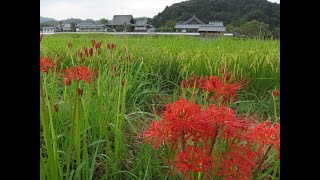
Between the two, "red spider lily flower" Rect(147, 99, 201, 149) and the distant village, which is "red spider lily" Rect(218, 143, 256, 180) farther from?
the distant village

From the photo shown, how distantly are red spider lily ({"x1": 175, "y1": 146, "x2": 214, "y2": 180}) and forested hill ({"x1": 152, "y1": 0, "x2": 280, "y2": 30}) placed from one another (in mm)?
7632

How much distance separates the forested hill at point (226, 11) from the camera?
10778 millimetres

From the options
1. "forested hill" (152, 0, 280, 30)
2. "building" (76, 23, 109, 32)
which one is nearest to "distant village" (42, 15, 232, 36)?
"building" (76, 23, 109, 32)

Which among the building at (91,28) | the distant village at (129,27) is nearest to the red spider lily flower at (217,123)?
the distant village at (129,27)

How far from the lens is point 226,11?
15.8 m

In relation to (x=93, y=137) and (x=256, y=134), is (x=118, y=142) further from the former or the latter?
(x=256, y=134)

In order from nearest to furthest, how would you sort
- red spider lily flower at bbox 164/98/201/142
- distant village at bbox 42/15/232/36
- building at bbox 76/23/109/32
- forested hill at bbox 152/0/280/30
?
1. red spider lily flower at bbox 164/98/201/142
2. distant village at bbox 42/15/232/36
3. building at bbox 76/23/109/32
4. forested hill at bbox 152/0/280/30

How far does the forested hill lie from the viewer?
424 inches

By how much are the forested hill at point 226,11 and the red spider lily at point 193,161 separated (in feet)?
25.0

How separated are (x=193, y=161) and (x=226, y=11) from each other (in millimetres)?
15766

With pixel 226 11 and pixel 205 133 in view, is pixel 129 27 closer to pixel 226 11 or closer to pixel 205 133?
pixel 205 133

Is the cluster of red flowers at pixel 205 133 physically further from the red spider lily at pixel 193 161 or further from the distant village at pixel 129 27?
the distant village at pixel 129 27
